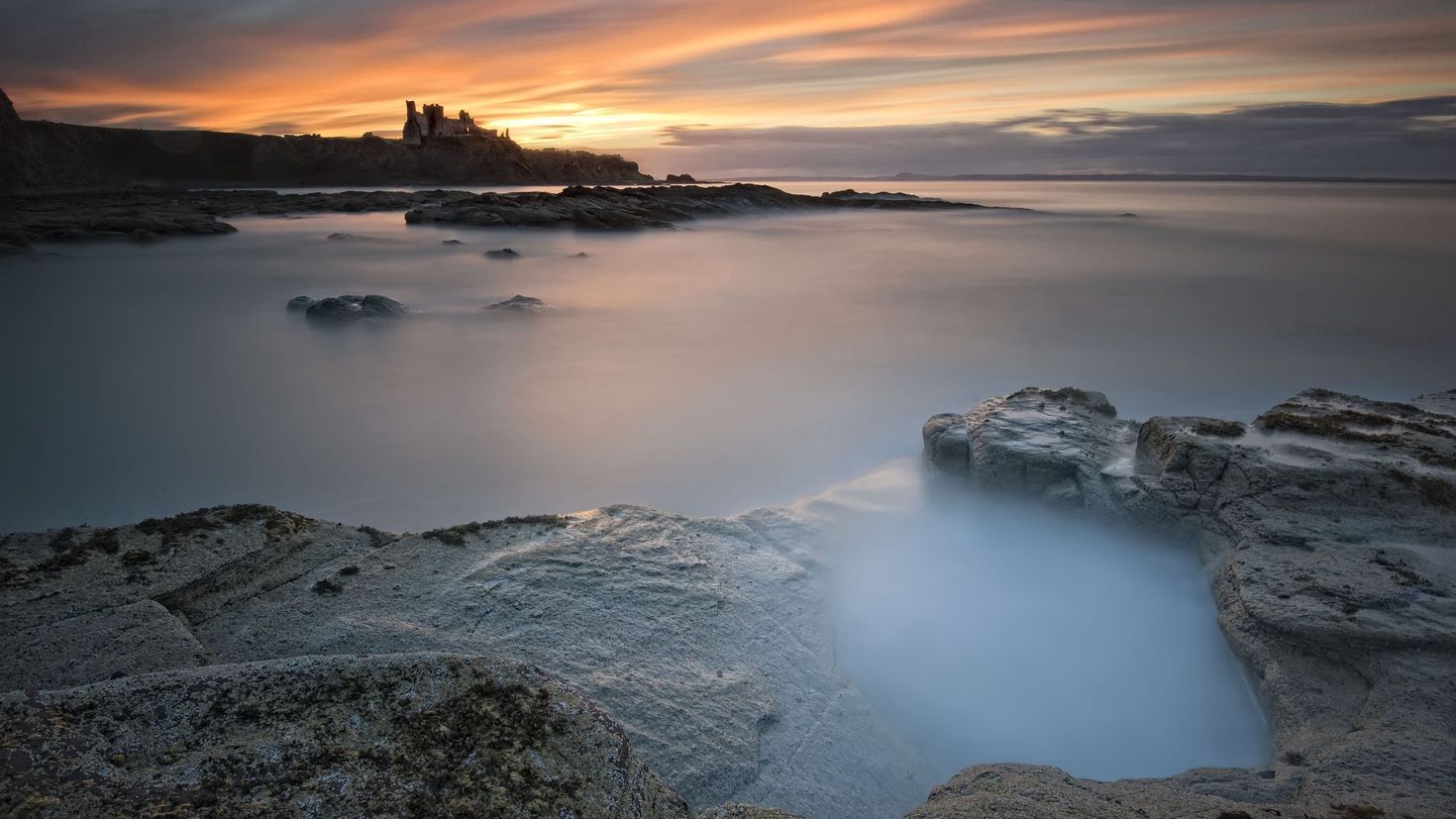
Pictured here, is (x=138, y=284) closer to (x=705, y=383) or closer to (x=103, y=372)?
(x=103, y=372)

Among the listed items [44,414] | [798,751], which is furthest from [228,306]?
[798,751]

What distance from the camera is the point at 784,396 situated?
7.52 m

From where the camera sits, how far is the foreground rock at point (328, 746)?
126cm

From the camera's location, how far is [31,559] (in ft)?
8.25

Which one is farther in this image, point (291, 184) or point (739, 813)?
point (291, 184)

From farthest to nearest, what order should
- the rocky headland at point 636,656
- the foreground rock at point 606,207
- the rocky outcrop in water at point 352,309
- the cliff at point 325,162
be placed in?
the cliff at point 325,162
the foreground rock at point 606,207
the rocky outcrop in water at point 352,309
the rocky headland at point 636,656

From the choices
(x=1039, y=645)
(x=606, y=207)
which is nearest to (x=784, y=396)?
(x=1039, y=645)

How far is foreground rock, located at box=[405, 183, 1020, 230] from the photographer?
26703mm

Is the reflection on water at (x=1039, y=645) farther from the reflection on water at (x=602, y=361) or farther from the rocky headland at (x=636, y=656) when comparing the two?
the reflection on water at (x=602, y=361)

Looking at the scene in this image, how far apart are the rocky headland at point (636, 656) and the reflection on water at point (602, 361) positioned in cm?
173

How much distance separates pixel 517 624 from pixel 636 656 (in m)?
0.43

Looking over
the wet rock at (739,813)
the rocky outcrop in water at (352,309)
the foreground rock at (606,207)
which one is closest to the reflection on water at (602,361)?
the rocky outcrop in water at (352,309)

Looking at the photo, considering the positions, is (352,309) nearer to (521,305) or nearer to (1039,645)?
(521,305)

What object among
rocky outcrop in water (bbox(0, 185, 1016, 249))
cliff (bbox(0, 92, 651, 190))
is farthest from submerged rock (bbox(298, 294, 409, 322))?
cliff (bbox(0, 92, 651, 190))
